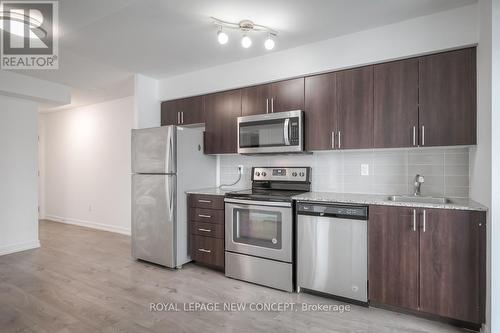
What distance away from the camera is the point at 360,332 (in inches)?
82.0

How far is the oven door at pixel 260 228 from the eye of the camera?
274 cm

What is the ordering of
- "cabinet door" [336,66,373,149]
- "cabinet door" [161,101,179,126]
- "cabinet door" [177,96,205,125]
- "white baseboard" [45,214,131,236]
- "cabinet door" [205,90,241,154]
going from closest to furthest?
"cabinet door" [336,66,373,149], "cabinet door" [205,90,241,154], "cabinet door" [177,96,205,125], "cabinet door" [161,101,179,126], "white baseboard" [45,214,131,236]

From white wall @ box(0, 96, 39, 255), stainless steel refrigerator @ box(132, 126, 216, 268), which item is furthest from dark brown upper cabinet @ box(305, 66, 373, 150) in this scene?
white wall @ box(0, 96, 39, 255)

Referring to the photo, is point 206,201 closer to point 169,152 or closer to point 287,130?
point 169,152

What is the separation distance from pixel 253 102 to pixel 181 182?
1302 millimetres

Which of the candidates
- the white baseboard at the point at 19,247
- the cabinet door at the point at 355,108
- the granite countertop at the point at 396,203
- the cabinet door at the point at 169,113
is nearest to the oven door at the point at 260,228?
the granite countertop at the point at 396,203

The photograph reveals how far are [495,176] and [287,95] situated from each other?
1.95m

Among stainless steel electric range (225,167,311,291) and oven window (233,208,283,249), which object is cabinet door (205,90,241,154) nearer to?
stainless steel electric range (225,167,311,291)

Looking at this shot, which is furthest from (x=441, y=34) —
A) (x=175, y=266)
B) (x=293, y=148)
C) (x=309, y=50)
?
(x=175, y=266)

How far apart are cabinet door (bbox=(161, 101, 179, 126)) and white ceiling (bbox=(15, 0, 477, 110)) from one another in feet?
1.82

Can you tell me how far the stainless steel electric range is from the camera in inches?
108

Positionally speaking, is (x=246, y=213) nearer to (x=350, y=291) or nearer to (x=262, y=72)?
(x=350, y=291)

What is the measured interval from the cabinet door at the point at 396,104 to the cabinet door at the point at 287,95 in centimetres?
75

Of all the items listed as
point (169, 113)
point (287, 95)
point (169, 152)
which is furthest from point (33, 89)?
point (287, 95)
